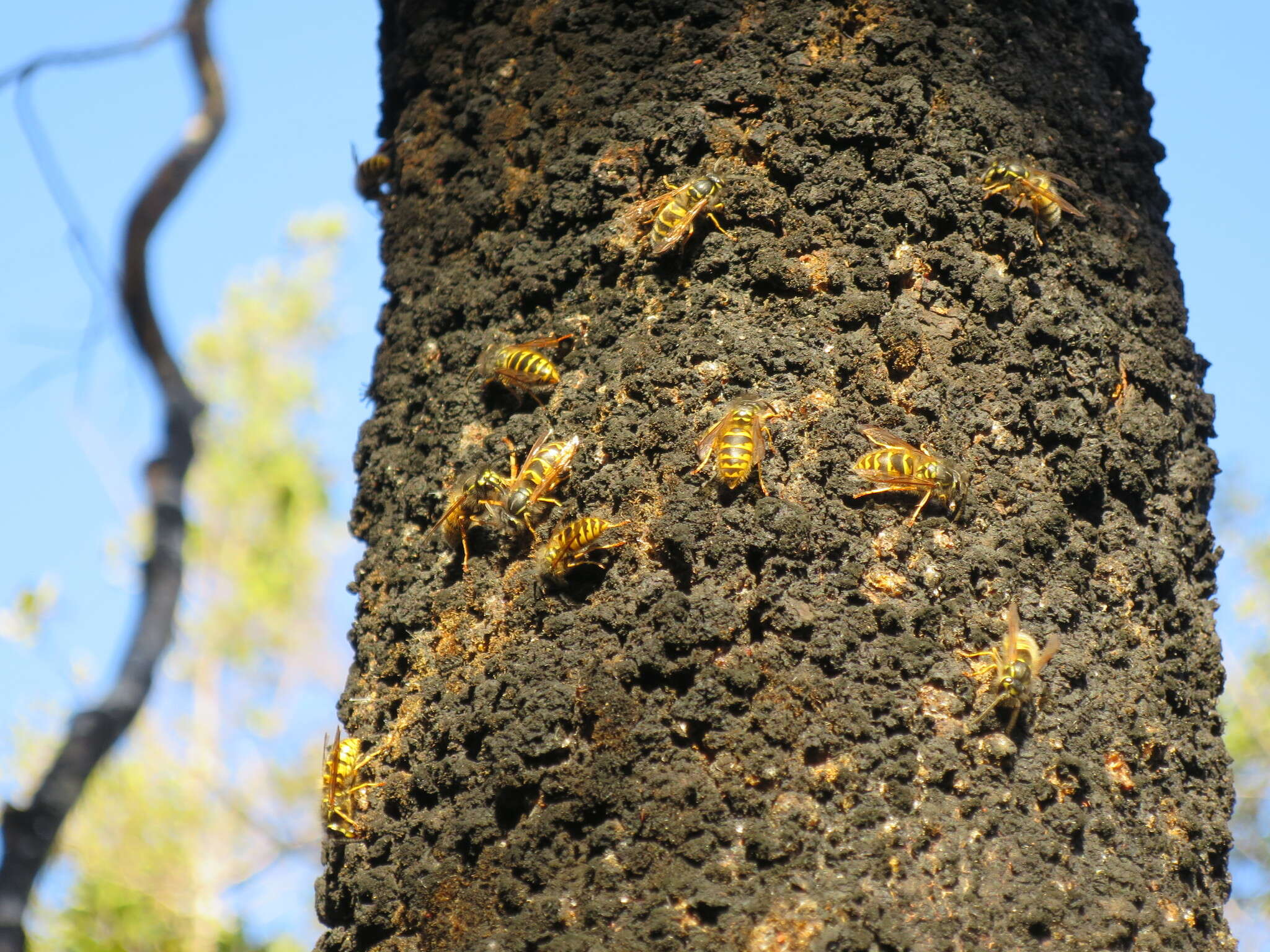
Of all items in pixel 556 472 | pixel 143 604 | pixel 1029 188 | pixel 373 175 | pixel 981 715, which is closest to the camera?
pixel 143 604

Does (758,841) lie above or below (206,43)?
below

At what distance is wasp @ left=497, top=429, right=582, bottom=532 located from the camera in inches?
85.2

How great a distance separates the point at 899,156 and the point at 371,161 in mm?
1750

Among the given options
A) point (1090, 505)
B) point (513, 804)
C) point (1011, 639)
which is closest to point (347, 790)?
point (513, 804)

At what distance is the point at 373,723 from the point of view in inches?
91.4

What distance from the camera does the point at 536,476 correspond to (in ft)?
7.23

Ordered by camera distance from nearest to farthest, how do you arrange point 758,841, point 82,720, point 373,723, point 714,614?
point 82,720, point 758,841, point 714,614, point 373,723

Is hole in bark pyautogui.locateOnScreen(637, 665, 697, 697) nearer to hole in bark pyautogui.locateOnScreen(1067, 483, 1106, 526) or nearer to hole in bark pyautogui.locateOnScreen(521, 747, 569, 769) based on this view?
hole in bark pyautogui.locateOnScreen(521, 747, 569, 769)

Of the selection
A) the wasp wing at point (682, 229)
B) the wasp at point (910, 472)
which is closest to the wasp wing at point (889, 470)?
the wasp at point (910, 472)

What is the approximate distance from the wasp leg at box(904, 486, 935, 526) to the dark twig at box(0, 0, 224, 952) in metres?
1.17

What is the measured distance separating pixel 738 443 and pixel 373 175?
1956mm

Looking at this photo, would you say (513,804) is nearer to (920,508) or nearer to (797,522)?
(797,522)

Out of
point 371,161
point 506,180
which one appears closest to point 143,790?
point 371,161

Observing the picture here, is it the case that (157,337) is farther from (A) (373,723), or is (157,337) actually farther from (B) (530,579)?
(A) (373,723)
